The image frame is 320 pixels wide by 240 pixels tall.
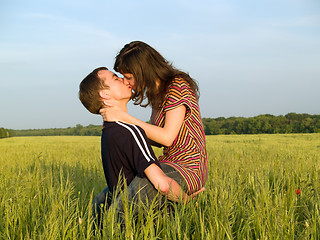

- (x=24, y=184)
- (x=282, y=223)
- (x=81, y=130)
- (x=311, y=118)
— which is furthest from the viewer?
(x=81, y=130)

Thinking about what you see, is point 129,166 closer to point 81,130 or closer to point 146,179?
point 146,179

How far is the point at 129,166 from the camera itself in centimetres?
256

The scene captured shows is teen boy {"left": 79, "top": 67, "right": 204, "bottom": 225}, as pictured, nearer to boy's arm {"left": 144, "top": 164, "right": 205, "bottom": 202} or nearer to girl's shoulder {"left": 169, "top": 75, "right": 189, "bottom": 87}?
boy's arm {"left": 144, "top": 164, "right": 205, "bottom": 202}

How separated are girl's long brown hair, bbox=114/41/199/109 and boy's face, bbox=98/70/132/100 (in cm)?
11

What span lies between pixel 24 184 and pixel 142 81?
155 centimetres

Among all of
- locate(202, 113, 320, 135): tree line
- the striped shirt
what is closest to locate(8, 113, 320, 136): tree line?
locate(202, 113, 320, 135): tree line

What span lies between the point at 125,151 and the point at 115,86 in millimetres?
628

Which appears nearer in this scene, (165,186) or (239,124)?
(165,186)

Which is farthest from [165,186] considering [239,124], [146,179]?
[239,124]

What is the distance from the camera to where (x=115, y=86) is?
2803mm

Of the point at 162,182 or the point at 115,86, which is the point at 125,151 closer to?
the point at 162,182

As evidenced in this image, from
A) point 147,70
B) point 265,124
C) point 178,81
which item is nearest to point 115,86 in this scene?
point 147,70

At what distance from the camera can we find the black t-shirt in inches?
95.0

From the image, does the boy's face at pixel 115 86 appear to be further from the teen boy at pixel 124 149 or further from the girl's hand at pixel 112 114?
the girl's hand at pixel 112 114
